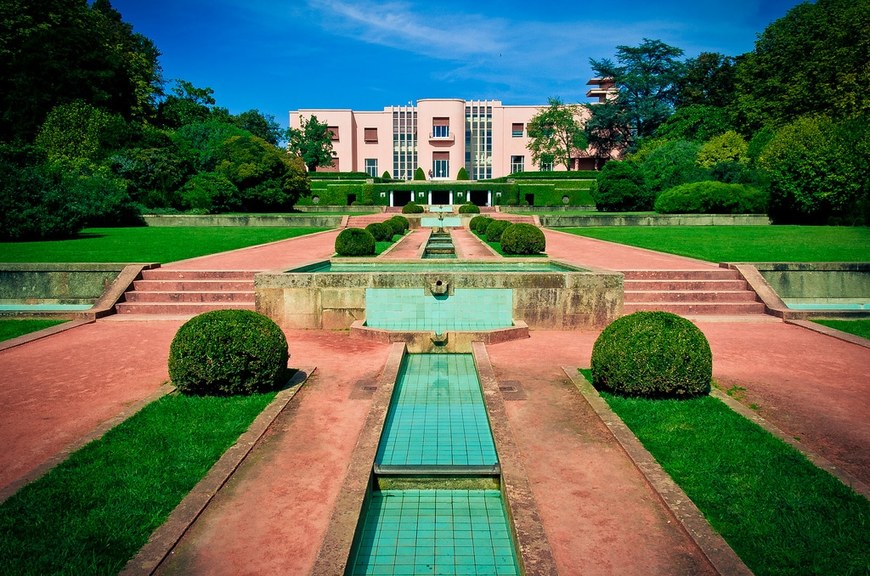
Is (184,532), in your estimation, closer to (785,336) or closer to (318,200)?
(785,336)

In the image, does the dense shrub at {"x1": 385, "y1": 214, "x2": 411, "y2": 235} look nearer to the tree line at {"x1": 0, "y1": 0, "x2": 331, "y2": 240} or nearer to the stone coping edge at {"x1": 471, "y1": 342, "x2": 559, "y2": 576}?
the tree line at {"x1": 0, "y1": 0, "x2": 331, "y2": 240}

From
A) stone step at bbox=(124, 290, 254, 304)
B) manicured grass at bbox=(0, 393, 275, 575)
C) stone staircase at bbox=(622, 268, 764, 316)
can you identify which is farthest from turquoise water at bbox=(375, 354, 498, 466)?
stone step at bbox=(124, 290, 254, 304)

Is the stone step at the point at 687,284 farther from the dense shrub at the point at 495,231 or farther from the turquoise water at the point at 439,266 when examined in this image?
the dense shrub at the point at 495,231

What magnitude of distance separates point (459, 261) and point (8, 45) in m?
36.8

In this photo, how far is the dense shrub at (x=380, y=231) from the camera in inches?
754

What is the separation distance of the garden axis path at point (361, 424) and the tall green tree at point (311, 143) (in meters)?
50.5

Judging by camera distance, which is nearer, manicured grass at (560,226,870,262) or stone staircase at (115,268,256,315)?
stone staircase at (115,268,256,315)

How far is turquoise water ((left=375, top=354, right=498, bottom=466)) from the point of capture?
4520 millimetres

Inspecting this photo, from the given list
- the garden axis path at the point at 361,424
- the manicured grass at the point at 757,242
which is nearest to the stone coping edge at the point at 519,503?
the garden axis path at the point at 361,424

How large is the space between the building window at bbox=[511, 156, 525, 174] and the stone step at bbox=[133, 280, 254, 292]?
56.4m

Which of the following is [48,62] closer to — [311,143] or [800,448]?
[311,143]

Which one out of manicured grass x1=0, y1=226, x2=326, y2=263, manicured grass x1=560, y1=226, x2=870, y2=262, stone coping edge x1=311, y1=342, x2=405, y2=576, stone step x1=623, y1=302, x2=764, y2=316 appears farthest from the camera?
A: manicured grass x1=560, y1=226, x2=870, y2=262

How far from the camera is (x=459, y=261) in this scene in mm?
Result: 12117

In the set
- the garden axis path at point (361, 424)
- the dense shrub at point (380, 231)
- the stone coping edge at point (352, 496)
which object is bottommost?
the garden axis path at point (361, 424)
